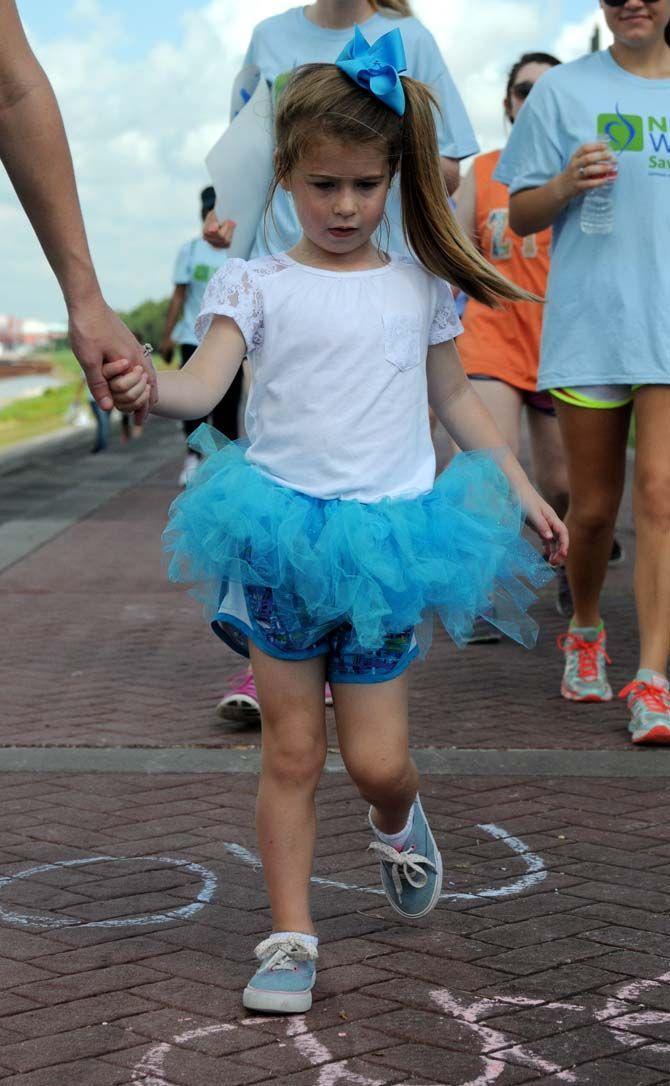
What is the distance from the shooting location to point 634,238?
5270 millimetres

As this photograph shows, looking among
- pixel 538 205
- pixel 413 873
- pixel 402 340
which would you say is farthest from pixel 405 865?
pixel 538 205

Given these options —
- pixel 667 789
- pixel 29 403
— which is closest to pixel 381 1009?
pixel 667 789

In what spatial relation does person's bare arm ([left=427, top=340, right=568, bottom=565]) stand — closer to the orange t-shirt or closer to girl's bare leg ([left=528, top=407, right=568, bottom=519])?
the orange t-shirt

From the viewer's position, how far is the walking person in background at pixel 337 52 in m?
4.87

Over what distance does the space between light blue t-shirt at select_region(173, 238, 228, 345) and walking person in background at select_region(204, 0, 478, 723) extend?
265 inches

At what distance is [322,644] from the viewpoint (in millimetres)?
3281

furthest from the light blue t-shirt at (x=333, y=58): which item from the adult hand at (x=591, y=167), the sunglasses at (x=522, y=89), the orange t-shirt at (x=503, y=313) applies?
the sunglasses at (x=522, y=89)

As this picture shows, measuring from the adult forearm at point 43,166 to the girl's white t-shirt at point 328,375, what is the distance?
0.44 metres

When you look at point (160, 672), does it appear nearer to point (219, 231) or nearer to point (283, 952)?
point (219, 231)

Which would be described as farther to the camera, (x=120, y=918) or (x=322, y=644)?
(x=120, y=918)

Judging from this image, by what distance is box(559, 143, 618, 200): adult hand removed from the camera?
5.12 metres

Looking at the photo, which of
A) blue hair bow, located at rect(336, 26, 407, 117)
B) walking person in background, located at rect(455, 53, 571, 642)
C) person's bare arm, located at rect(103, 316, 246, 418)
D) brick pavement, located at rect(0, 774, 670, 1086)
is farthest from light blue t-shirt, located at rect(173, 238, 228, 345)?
person's bare arm, located at rect(103, 316, 246, 418)

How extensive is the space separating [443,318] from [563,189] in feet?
5.98

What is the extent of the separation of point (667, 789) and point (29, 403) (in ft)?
107
